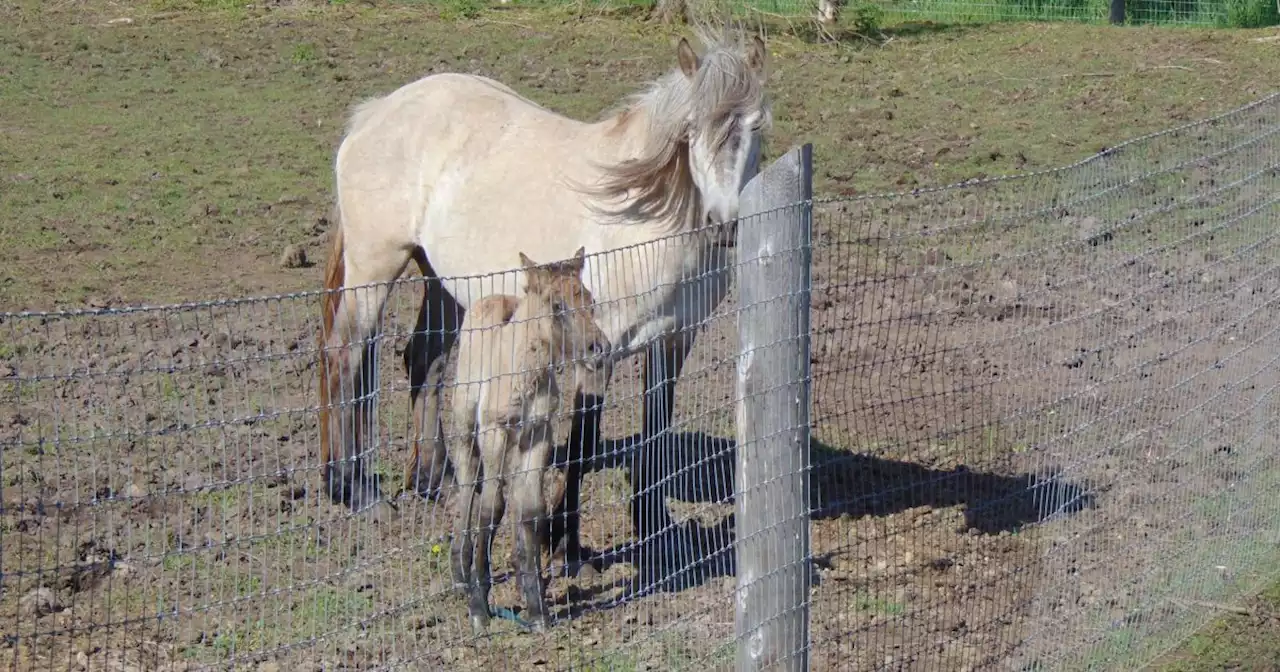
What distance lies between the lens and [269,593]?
3.28m

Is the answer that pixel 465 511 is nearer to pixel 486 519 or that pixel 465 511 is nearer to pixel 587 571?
pixel 486 519

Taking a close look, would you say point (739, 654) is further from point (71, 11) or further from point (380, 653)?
point (71, 11)

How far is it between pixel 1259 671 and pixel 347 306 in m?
3.76

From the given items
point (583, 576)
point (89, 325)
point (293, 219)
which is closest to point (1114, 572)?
point (583, 576)

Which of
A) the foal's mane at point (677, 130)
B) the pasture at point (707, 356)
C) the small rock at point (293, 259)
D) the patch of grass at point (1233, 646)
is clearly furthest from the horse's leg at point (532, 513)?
the small rock at point (293, 259)

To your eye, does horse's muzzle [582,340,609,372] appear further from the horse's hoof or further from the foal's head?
the horse's hoof

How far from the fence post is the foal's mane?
1738 millimetres

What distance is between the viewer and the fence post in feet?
11.5

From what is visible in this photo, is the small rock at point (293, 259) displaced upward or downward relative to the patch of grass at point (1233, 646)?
upward

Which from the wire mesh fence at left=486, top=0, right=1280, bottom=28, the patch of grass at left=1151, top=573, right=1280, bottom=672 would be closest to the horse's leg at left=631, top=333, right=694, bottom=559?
the patch of grass at left=1151, top=573, right=1280, bottom=672

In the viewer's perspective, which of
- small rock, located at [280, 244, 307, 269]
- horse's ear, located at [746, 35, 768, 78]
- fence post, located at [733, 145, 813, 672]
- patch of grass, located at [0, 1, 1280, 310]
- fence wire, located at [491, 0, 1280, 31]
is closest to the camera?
fence post, located at [733, 145, 813, 672]

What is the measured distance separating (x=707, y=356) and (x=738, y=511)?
3231 millimetres

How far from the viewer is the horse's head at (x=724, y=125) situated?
526 cm

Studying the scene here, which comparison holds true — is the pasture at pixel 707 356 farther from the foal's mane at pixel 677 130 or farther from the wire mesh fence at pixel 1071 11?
the wire mesh fence at pixel 1071 11
